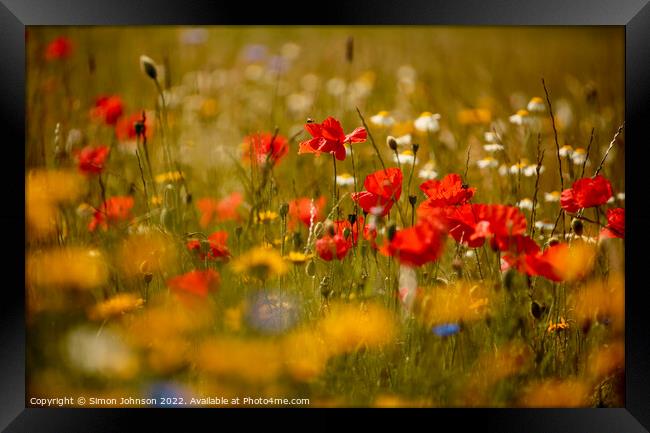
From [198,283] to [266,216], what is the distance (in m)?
0.24

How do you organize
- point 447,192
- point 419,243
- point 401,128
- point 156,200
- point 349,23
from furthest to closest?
point 401,128
point 156,200
point 349,23
point 447,192
point 419,243

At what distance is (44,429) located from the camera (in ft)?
6.45

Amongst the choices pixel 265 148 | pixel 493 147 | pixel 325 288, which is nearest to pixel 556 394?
pixel 325 288

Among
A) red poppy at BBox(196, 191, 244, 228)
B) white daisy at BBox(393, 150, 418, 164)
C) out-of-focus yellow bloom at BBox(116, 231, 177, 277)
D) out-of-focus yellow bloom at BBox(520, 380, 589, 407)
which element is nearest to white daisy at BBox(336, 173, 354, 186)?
white daisy at BBox(393, 150, 418, 164)

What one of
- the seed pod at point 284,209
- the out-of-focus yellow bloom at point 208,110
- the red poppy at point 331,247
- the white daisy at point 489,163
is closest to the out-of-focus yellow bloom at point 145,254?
the seed pod at point 284,209

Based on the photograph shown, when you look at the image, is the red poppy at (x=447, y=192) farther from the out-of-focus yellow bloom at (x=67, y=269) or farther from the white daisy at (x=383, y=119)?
the out-of-focus yellow bloom at (x=67, y=269)

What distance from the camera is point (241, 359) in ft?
6.41

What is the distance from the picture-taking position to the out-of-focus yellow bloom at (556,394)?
6.38 ft

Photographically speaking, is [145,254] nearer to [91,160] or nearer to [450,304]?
[91,160]

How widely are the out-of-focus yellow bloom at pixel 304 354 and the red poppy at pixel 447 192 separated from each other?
15.0 inches

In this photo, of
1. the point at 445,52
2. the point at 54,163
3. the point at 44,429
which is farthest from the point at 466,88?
the point at 44,429

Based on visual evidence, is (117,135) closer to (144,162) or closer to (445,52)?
(144,162)

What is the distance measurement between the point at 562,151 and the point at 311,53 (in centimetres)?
71

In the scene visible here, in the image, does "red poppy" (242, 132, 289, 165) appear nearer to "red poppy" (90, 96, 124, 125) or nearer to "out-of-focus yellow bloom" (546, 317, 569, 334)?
"red poppy" (90, 96, 124, 125)
